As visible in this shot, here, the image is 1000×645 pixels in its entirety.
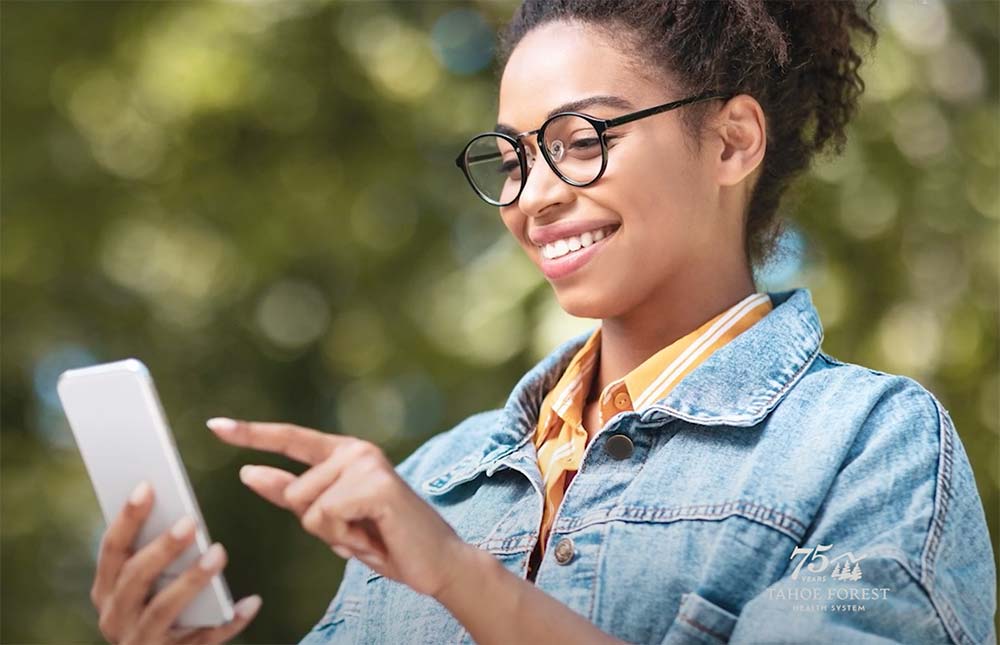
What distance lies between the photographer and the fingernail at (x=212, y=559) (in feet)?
3.47

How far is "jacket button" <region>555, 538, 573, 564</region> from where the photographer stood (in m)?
1.20

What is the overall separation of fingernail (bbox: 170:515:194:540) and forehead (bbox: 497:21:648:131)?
0.57 metres

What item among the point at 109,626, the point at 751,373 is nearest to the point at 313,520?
the point at 109,626

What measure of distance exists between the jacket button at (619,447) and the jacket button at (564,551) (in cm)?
11

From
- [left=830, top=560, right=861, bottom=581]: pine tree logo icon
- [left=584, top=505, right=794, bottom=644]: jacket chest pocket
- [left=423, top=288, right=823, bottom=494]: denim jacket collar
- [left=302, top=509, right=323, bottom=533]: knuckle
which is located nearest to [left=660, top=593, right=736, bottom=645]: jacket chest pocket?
[left=584, top=505, right=794, bottom=644]: jacket chest pocket

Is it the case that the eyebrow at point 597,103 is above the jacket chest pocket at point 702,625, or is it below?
above

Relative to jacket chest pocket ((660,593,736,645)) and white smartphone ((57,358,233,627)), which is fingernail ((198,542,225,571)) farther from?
jacket chest pocket ((660,593,736,645))

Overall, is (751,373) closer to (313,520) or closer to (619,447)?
(619,447)

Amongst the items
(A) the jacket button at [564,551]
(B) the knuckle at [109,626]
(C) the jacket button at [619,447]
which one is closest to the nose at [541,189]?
(C) the jacket button at [619,447]

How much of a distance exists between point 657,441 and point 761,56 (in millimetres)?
471

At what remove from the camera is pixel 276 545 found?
9.66ft

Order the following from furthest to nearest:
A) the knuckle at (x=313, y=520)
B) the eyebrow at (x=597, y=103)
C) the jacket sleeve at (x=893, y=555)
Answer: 1. the eyebrow at (x=597, y=103)
2. the jacket sleeve at (x=893, y=555)
3. the knuckle at (x=313, y=520)

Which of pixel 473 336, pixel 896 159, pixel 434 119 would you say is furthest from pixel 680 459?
pixel 434 119

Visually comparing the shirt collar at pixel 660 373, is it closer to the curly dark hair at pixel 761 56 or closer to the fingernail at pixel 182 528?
the curly dark hair at pixel 761 56
